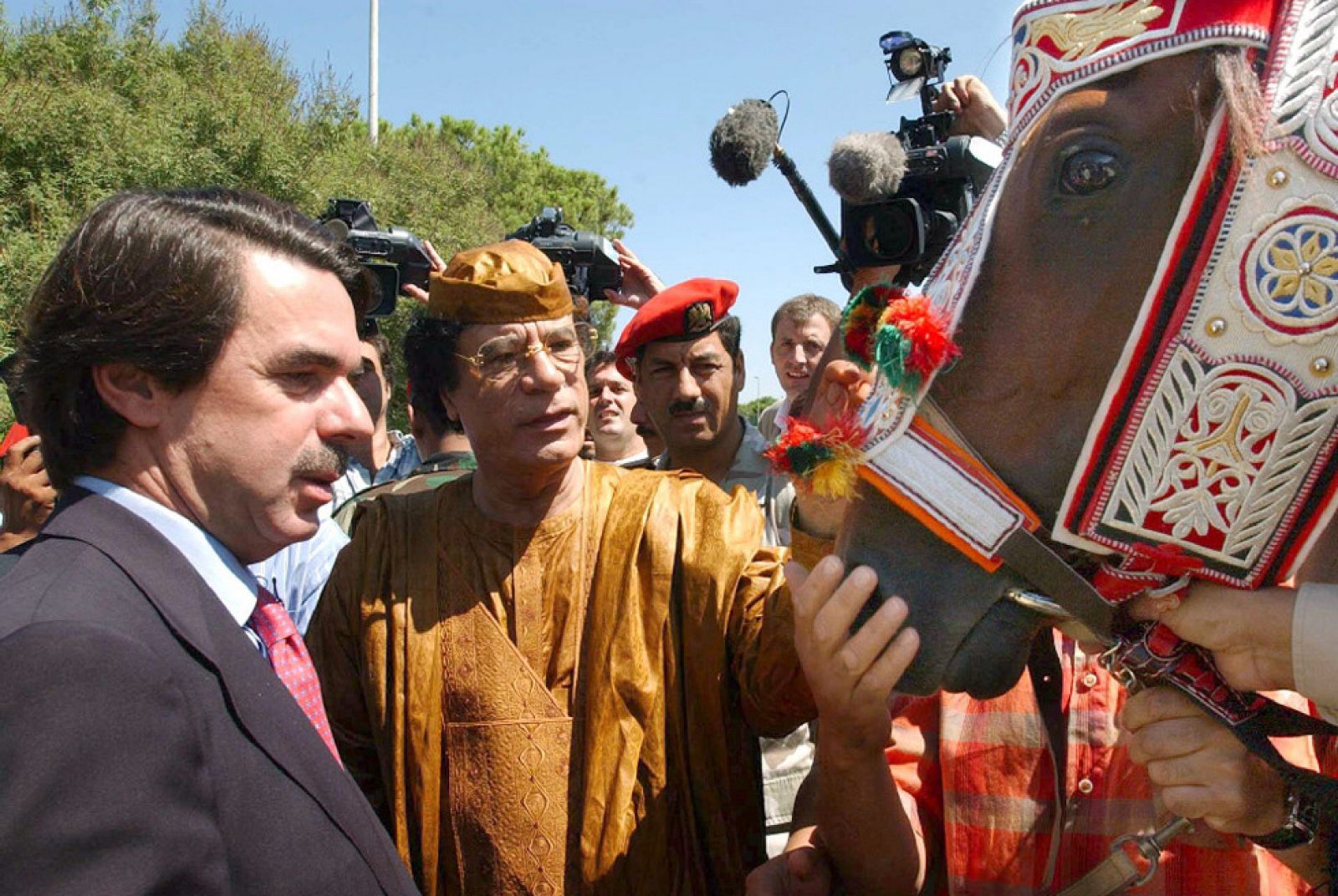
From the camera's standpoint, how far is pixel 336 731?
2441mm

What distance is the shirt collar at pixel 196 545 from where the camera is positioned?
1.50 metres

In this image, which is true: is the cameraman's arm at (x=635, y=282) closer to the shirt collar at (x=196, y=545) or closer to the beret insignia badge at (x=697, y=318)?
the beret insignia badge at (x=697, y=318)

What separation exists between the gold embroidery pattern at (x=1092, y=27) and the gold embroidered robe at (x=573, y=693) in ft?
4.19

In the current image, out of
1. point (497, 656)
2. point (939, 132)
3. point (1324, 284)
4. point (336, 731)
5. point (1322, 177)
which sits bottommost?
point (336, 731)

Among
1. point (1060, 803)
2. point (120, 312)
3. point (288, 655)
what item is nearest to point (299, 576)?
point (288, 655)

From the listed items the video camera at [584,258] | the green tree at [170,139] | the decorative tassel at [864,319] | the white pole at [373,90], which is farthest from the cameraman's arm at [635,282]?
the white pole at [373,90]

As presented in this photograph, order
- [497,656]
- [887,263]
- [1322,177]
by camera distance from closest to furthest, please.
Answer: [1322,177] → [887,263] → [497,656]

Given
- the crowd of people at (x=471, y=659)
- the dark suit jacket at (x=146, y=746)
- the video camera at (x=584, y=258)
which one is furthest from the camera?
the video camera at (x=584, y=258)

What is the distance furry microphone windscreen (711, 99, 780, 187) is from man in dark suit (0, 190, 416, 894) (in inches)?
48.9

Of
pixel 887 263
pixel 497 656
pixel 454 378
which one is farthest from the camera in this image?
pixel 454 378

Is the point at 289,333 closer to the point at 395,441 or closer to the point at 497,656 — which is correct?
the point at 497,656

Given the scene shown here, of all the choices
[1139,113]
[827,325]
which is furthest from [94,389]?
[827,325]

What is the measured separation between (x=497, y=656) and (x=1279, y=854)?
1574 millimetres

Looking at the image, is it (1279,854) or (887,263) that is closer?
(1279,854)
